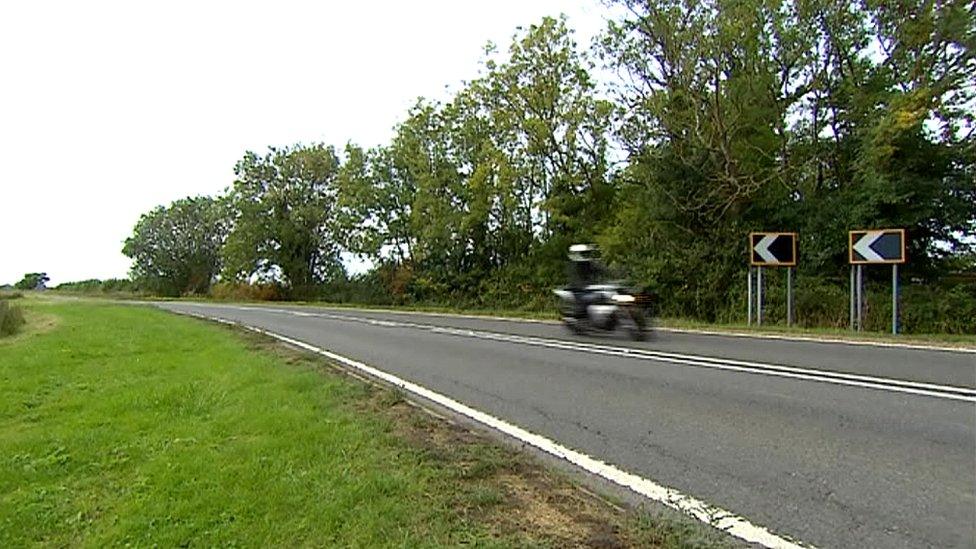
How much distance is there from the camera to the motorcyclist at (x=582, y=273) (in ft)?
48.2

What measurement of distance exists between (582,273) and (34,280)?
98135mm

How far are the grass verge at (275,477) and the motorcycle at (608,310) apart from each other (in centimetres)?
657

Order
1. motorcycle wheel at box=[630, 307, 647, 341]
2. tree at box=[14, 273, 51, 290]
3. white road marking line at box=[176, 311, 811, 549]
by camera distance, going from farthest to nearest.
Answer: tree at box=[14, 273, 51, 290]
motorcycle wheel at box=[630, 307, 647, 341]
white road marking line at box=[176, 311, 811, 549]

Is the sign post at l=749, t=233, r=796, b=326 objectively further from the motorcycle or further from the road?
the road

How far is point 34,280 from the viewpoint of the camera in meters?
90.6

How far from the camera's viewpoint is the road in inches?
156

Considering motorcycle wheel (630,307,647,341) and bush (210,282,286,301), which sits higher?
bush (210,282,286,301)

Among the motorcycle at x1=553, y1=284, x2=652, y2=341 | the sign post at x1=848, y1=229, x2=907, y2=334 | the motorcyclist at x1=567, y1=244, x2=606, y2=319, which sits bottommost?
the motorcycle at x1=553, y1=284, x2=652, y2=341

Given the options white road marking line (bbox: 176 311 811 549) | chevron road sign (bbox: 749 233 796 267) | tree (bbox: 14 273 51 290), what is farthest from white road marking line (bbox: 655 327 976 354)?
tree (bbox: 14 273 51 290)

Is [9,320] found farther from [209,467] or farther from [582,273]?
[209,467]

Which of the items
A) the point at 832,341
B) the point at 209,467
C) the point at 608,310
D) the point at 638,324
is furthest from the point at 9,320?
the point at 832,341

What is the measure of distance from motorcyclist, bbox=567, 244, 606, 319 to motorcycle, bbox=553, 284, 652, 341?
0.02m

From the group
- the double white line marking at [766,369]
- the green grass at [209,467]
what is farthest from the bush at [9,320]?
the double white line marking at [766,369]

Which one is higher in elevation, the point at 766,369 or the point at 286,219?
the point at 286,219
